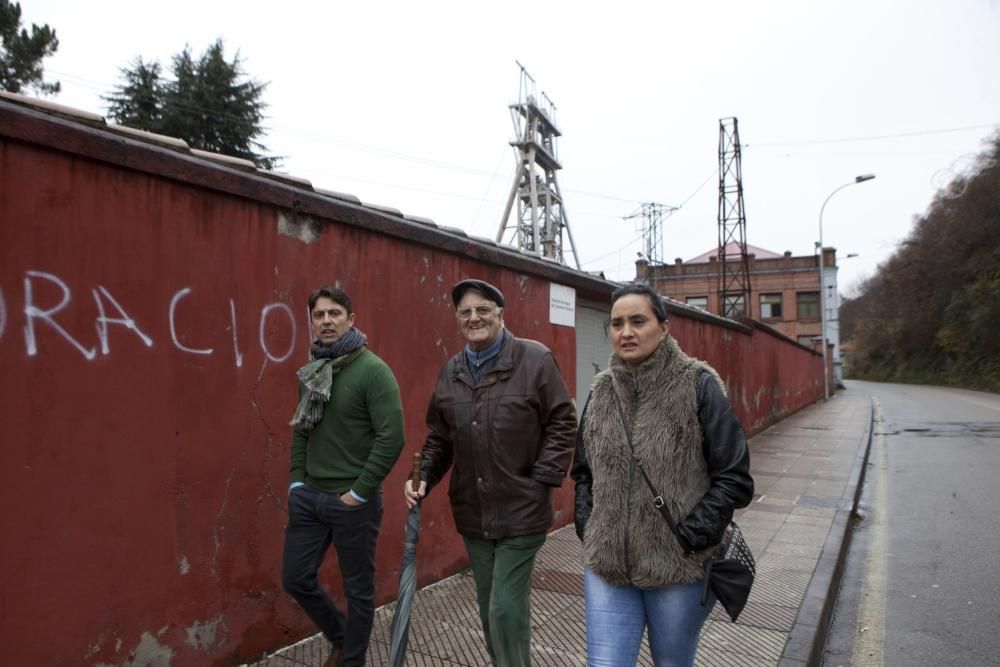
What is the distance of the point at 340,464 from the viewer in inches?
120

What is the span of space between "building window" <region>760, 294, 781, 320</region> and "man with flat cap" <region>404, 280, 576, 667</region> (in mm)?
51498

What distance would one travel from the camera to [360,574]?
307 cm

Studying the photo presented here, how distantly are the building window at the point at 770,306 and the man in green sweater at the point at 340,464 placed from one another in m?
51.6

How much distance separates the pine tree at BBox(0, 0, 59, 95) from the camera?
20000mm

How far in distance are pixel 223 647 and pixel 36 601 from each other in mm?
971

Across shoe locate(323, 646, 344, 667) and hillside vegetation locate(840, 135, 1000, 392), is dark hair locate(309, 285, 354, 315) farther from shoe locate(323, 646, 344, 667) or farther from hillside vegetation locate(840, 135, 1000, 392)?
hillside vegetation locate(840, 135, 1000, 392)

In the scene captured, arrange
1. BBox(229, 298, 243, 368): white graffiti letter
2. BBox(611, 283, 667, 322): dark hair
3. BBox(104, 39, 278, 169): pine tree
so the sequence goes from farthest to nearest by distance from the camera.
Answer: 1. BBox(104, 39, 278, 169): pine tree
2. BBox(229, 298, 243, 368): white graffiti letter
3. BBox(611, 283, 667, 322): dark hair

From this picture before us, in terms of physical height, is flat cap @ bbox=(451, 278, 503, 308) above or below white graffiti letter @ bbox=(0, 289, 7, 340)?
above

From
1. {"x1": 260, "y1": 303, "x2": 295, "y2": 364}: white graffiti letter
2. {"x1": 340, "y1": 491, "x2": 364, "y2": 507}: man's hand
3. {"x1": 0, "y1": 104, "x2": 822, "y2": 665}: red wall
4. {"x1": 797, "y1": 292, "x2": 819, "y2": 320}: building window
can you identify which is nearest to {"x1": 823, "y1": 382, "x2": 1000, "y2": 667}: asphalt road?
{"x1": 340, "y1": 491, "x2": 364, "y2": 507}: man's hand

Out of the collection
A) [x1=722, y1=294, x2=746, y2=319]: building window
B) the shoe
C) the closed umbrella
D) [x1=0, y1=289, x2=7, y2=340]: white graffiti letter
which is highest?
[x1=722, y1=294, x2=746, y2=319]: building window

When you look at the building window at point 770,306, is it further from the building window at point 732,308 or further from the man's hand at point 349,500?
the man's hand at point 349,500

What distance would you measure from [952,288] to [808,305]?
1072 cm

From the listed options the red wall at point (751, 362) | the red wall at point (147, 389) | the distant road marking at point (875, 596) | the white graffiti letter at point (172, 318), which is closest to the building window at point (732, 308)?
the red wall at point (751, 362)

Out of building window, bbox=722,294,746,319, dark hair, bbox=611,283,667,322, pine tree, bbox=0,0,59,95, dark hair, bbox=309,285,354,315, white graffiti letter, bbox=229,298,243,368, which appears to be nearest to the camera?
dark hair, bbox=611,283,667,322
